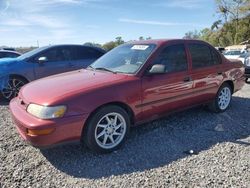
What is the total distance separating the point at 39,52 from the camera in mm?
7703

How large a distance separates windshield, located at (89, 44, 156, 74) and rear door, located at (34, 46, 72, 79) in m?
3.02

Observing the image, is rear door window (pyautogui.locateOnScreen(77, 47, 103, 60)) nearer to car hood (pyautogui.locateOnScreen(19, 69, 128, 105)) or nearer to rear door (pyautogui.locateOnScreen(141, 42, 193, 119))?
car hood (pyautogui.locateOnScreen(19, 69, 128, 105))

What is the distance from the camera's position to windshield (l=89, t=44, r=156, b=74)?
14.5ft

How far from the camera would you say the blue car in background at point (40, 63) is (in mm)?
7078

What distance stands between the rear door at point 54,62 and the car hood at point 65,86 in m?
3.24

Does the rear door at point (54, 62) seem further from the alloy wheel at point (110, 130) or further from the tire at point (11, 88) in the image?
the alloy wheel at point (110, 130)

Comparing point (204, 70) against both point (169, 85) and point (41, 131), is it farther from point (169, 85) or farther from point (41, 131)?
point (41, 131)

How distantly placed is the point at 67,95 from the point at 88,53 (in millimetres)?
5217

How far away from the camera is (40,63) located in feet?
24.7

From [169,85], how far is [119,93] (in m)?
1.03

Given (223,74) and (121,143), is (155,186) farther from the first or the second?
(223,74)

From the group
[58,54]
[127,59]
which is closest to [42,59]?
[58,54]

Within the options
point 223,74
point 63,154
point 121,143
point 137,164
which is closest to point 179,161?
point 137,164

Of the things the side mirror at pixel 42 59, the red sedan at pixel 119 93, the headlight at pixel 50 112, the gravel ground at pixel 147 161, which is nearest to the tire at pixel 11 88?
the side mirror at pixel 42 59
